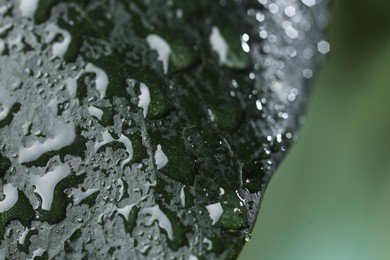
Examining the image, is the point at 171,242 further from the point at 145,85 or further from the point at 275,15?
the point at 275,15

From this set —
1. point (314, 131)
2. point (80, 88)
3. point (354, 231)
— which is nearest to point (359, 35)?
point (314, 131)

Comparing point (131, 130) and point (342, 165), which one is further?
point (342, 165)

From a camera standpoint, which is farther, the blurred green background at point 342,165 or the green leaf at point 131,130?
the blurred green background at point 342,165

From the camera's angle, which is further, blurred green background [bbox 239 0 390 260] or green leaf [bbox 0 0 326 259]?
blurred green background [bbox 239 0 390 260]
